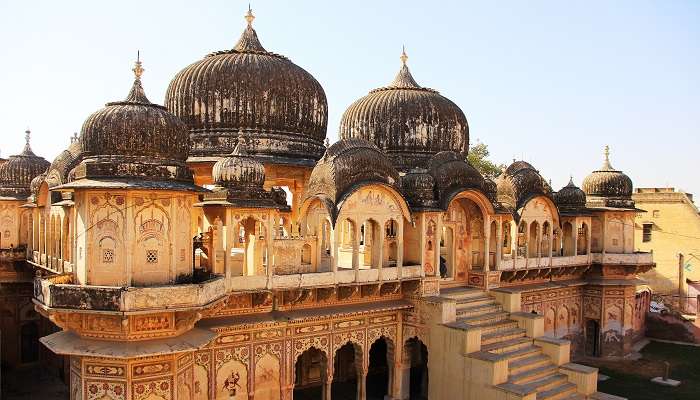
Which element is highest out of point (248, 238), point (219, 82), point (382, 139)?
point (219, 82)

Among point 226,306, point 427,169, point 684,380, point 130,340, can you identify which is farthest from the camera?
point 684,380

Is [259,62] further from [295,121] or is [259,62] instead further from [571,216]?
[571,216]

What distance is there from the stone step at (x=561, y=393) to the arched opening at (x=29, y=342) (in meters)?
16.6

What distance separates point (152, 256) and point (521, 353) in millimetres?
10315

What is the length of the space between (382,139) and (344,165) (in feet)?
21.0

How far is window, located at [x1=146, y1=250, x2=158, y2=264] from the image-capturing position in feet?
37.9

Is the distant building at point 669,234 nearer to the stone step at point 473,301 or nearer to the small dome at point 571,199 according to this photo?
the small dome at point 571,199

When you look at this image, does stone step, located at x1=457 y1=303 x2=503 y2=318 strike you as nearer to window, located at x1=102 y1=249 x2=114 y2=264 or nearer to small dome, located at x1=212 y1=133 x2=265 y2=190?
small dome, located at x1=212 y1=133 x2=265 y2=190

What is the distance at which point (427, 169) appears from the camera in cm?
1805

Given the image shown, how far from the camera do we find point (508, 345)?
16.5 metres

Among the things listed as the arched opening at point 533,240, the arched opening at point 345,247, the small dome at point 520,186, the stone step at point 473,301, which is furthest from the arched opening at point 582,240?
the arched opening at point 345,247

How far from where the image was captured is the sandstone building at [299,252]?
11.3m


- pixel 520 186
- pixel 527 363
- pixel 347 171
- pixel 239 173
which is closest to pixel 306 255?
pixel 347 171

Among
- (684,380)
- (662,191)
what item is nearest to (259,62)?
(684,380)
